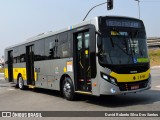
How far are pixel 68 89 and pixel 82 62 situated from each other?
1554 millimetres

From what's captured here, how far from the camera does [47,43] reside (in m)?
15.5

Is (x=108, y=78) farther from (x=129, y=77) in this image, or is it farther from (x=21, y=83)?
(x=21, y=83)

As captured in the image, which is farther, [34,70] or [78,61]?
[34,70]

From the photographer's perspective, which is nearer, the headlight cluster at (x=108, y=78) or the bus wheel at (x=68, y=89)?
the headlight cluster at (x=108, y=78)

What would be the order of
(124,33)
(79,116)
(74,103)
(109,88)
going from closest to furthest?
1. (79,116)
2. (109,88)
3. (124,33)
4. (74,103)

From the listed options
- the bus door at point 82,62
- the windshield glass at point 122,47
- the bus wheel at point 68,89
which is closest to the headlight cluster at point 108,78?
the windshield glass at point 122,47

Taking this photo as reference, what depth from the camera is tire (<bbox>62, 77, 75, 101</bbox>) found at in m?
12.7

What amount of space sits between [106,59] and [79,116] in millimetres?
2388

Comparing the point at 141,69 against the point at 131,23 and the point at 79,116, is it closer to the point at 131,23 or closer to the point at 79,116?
the point at 131,23

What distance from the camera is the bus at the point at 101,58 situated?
10789 millimetres

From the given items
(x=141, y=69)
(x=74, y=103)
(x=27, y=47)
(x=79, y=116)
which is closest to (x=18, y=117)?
(x=79, y=116)

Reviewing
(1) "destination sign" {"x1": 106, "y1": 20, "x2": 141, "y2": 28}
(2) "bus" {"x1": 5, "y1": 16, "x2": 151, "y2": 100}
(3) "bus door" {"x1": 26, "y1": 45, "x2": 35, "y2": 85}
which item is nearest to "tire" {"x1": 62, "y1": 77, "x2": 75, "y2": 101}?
(2) "bus" {"x1": 5, "y1": 16, "x2": 151, "y2": 100}

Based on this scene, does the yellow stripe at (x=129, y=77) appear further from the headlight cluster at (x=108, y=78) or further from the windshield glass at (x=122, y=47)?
the windshield glass at (x=122, y=47)

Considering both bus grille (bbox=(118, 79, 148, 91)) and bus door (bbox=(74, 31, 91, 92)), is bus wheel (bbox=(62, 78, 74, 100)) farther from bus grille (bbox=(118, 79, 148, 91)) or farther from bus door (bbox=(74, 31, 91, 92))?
bus grille (bbox=(118, 79, 148, 91))
